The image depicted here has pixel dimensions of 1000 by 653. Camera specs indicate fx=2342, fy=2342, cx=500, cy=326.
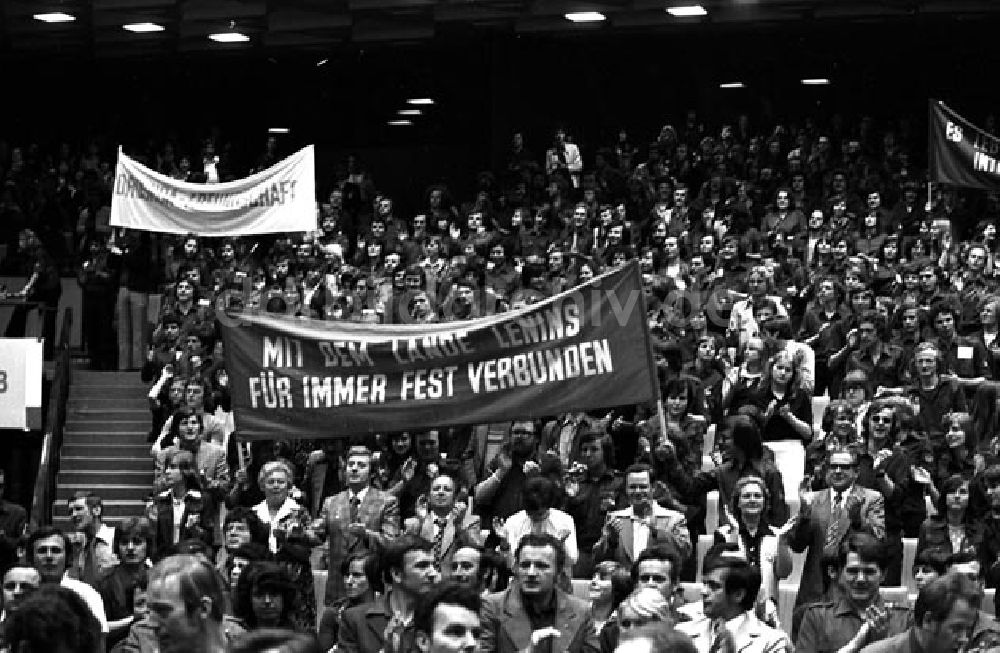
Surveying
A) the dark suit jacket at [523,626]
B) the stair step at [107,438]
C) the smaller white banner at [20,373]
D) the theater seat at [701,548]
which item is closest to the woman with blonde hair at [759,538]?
the theater seat at [701,548]

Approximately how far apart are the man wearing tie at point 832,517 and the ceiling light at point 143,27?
20.4 metres

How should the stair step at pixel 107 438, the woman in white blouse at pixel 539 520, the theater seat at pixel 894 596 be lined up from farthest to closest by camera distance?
1. the stair step at pixel 107 438
2. the woman in white blouse at pixel 539 520
3. the theater seat at pixel 894 596

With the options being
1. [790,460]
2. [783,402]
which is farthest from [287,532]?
[783,402]

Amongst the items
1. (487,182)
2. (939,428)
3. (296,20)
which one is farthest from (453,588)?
(296,20)

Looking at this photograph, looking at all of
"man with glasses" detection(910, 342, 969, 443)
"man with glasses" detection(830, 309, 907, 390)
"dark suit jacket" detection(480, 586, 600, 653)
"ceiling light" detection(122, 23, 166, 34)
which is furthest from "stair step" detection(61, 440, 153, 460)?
"dark suit jacket" detection(480, 586, 600, 653)

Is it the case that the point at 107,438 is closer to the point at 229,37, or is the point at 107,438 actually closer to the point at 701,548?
the point at 229,37

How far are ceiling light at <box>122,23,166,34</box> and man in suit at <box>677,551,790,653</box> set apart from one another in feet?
80.2

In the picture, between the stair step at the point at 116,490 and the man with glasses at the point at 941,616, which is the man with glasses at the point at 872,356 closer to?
the stair step at the point at 116,490

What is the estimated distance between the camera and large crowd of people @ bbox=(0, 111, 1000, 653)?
9578mm

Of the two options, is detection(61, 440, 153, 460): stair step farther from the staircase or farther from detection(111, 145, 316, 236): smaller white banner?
detection(111, 145, 316, 236): smaller white banner

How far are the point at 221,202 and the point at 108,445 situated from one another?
288 cm

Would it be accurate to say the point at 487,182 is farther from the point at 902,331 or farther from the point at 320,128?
the point at 902,331

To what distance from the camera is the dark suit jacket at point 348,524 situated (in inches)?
498

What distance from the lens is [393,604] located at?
10156 millimetres
